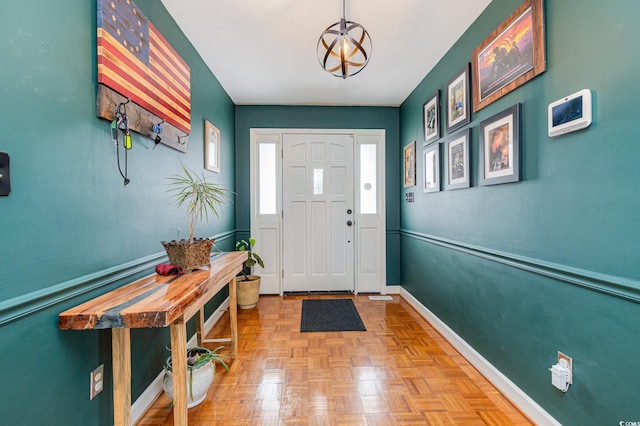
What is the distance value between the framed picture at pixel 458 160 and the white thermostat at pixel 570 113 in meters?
0.73

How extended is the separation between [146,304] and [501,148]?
1.98 metres

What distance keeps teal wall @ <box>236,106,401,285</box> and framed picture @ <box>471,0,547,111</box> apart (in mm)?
1700

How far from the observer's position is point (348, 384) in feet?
5.95

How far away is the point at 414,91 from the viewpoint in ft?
10.4

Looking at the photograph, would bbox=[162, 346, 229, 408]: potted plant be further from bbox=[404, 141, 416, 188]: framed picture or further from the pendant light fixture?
bbox=[404, 141, 416, 188]: framed picture

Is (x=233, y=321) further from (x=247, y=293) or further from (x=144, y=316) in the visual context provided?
(x=144, y=316)

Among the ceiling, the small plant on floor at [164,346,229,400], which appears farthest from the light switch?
the ceiling

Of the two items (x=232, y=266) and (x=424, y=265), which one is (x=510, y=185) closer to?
(x=424, y=265)

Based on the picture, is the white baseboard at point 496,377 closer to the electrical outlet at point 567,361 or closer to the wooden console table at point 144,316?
the electrical outlet at point 567,361

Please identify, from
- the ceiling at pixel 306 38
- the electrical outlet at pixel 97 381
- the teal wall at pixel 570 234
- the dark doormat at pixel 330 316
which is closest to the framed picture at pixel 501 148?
the teal wall at pixel 570 234

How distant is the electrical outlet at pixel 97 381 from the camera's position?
48.4 inches

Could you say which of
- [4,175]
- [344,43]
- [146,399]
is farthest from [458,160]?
[146,399]

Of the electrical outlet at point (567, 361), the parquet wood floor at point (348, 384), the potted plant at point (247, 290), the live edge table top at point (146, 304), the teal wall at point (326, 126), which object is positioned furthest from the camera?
the teal wall at point (326, 126)

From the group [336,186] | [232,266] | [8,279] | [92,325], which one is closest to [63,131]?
[8,279]
